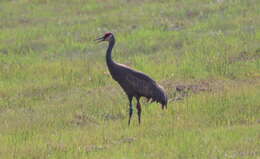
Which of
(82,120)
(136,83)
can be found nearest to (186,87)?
(136,83)

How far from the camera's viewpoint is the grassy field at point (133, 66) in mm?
11945

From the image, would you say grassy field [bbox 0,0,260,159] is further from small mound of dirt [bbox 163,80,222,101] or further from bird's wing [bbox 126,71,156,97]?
bird's wing [bbox 126,71,156,97]

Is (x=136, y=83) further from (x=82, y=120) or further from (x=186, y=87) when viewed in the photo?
(x=186, y=87)

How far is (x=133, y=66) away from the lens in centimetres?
1827

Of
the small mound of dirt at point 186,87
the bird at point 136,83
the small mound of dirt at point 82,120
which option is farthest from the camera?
the small mound of dirt at point 186,87

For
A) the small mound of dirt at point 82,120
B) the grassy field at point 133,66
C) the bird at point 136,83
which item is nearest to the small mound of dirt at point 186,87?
the grassy field at point 133,66

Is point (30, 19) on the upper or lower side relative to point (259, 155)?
lower

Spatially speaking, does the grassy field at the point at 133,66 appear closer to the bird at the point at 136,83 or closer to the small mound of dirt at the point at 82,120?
the small mound of dirt at the point at 82,120

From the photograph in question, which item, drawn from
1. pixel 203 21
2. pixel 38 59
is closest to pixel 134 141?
pixel 38 59

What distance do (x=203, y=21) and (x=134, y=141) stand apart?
10.9m

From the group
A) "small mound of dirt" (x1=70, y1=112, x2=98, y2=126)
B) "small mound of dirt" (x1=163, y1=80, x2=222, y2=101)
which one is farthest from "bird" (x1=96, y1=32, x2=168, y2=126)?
"small mound of dirt" (x1=163, y1=80, x2=222, y2=101)

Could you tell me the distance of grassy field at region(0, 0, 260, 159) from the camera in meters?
11.9

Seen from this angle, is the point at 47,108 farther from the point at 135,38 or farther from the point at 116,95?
the point at 135,38

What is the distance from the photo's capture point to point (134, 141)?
1220cm
